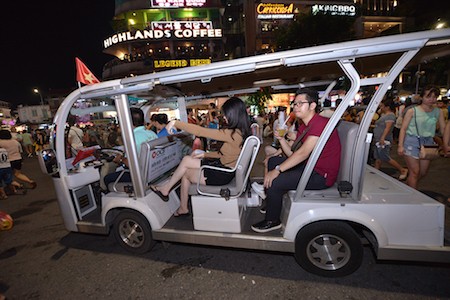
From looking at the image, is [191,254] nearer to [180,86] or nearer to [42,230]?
[180,86]

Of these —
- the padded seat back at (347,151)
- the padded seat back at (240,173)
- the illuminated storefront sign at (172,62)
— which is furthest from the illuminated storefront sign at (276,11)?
the padded seat back at (240,173)

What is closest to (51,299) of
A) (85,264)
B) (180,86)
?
(85,264)

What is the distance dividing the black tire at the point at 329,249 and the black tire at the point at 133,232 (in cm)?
193

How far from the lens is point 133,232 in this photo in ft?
10.2

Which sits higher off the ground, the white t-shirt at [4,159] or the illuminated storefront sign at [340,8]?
the illuminated storefront sign at [340,8]

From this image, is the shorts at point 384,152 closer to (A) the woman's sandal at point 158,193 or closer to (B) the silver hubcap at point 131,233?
(A) the woman's sandal at point 158,193

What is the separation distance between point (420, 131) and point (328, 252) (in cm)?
256

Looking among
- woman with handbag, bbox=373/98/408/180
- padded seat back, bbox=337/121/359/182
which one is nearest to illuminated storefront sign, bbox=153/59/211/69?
woman with handbag, bbox=373/98/408/180

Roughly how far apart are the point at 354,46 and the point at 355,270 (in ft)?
7.43

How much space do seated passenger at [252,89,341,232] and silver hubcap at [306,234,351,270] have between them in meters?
0.43

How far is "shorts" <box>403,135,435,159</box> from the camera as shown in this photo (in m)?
3.46

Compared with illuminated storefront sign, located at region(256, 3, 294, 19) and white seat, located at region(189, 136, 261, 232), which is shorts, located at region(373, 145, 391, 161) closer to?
white seat, located at region(189, 136, 261, 232)

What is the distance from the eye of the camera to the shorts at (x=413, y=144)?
3457 millimetres

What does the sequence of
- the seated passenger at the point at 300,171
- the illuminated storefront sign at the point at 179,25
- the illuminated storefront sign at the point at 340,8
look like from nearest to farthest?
→ the seated passenger at the point at 300,171 → the illuminated storefront sign at the point at 340,8 → the illuminated storefront sign at the point at 179,25
